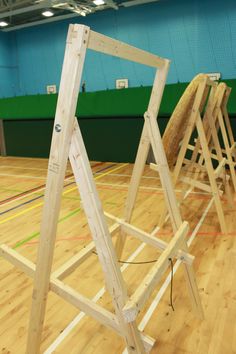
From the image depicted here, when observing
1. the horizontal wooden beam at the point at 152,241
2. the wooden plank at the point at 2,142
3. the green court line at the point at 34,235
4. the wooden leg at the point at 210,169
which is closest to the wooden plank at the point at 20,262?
the horizontal wooden beam at the point at 152,241

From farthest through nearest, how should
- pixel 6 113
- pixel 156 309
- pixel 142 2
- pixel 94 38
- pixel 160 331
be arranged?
pixel 142 2, pixel 6 113, pixel 156 309, pixel 160 331, pixel 94 38

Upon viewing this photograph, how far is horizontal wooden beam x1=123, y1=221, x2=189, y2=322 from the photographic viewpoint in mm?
1051

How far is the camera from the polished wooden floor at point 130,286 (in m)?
1.54

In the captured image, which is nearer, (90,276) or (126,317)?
(126,317)

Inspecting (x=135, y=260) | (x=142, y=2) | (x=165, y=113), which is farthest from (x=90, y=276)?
(x=142, y=2)

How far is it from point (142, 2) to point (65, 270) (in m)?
7.82

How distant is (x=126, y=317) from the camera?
105 cm

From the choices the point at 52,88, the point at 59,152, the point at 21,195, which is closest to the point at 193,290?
the point at 59,152

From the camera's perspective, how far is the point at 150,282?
3.85 ft

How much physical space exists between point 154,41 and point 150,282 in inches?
292

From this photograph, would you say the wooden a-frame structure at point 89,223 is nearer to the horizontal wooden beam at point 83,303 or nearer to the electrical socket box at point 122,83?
the horizontal wooden beam at point 83,303

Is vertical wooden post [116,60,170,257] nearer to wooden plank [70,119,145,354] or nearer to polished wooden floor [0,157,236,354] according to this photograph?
polished wooden floor [0,157,236,354]

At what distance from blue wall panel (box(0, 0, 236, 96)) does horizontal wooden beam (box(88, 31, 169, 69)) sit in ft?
19.9

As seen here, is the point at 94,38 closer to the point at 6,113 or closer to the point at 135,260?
the point at 135,260
